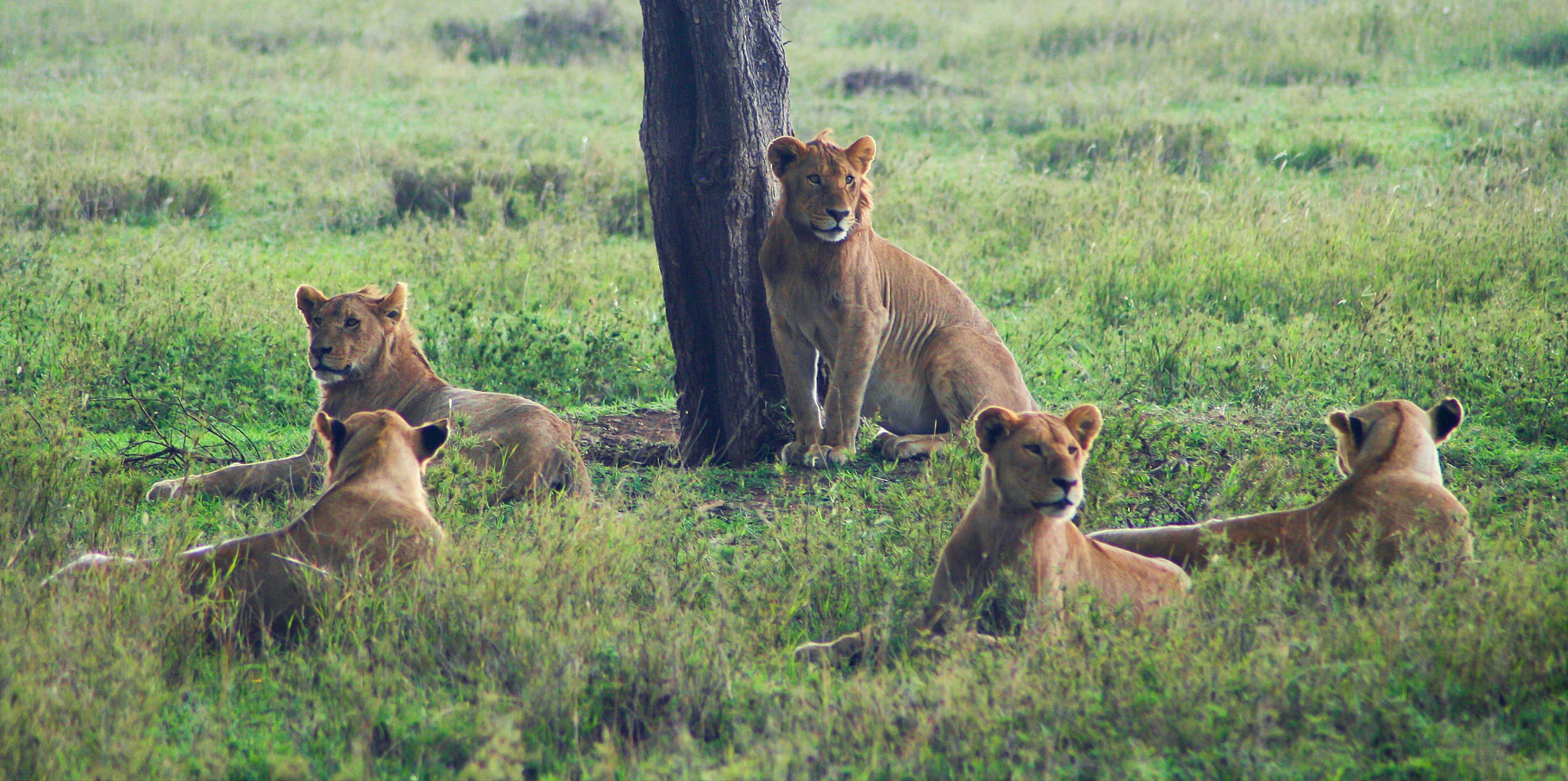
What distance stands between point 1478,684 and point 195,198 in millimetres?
12318

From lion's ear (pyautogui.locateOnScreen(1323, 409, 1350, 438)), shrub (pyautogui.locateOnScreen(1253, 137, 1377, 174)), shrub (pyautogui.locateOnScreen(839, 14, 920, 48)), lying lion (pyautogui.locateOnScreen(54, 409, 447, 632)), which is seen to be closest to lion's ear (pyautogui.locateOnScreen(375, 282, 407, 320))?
lying lion (pyautogui.locateOnScreen(54, 409, 447, 632))

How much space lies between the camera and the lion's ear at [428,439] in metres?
4.45

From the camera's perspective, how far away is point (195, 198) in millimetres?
12734

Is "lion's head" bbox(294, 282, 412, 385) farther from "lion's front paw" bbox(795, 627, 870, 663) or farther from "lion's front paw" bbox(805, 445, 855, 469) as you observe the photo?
"lion's front paw" bbox(795, 627, 870, 663)

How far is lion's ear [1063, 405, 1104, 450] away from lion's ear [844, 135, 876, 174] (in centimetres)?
231

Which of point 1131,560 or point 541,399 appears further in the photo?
point 541,399

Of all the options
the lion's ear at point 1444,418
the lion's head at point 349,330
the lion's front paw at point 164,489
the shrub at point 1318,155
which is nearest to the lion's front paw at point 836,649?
the lion's ear at point 1444,418

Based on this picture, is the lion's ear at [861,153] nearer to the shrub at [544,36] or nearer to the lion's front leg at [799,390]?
the lion's front leg at [799,390]

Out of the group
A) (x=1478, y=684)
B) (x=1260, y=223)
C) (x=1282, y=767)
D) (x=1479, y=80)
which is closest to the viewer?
(x=1282, y=767)

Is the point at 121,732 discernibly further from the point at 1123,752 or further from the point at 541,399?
the point at 541,399

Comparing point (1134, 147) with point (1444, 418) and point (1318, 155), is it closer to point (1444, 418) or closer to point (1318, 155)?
point (1318, 155)

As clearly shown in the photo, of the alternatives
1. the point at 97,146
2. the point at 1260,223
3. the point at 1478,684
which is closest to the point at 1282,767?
the point at 1478,684

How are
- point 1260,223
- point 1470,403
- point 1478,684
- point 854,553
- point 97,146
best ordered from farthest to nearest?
point 97,146, point 1260,223, point 1470,403, point 854,553, point 1478,684

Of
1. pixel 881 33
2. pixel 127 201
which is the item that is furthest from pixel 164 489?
pixel 881 33
